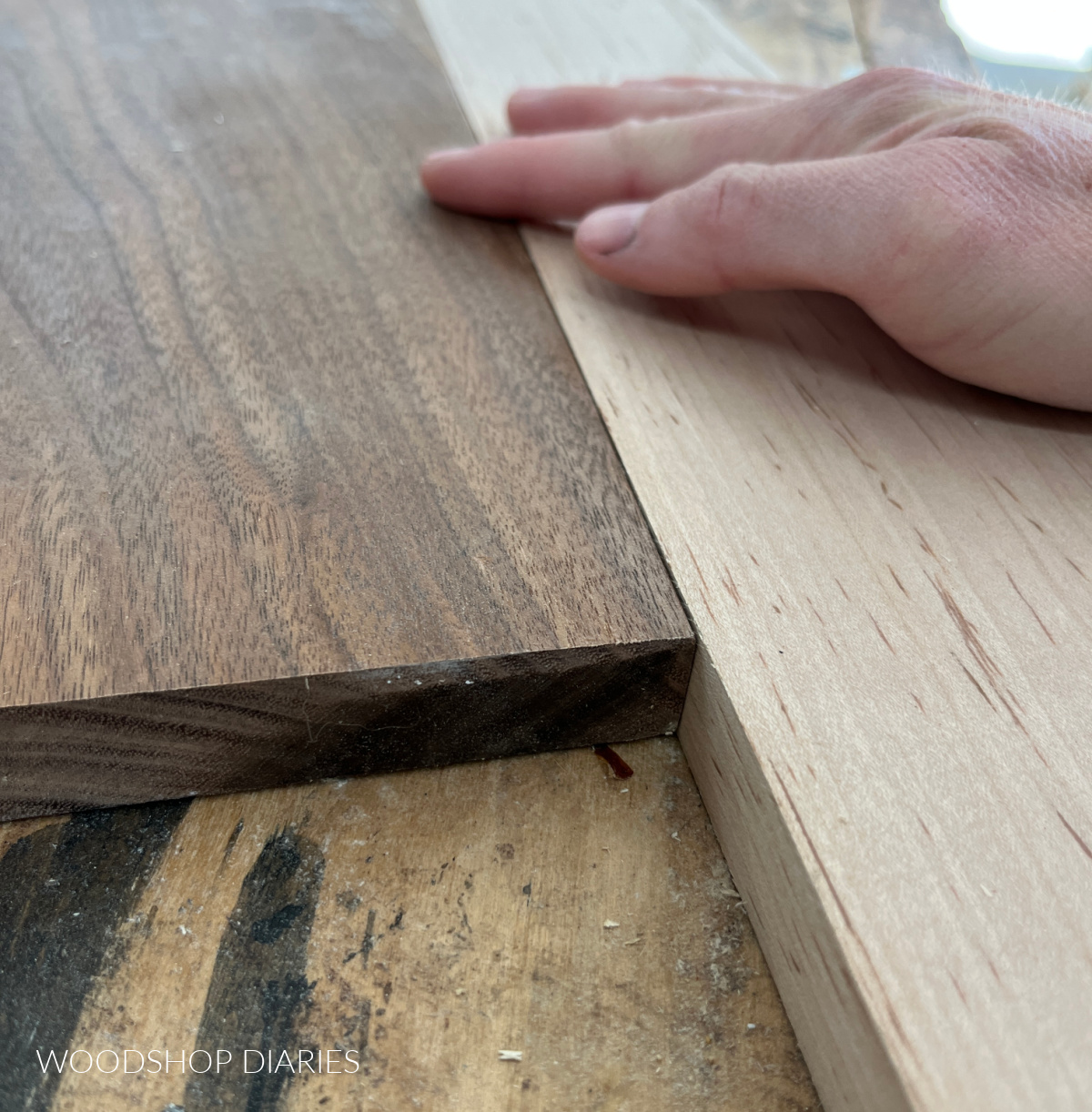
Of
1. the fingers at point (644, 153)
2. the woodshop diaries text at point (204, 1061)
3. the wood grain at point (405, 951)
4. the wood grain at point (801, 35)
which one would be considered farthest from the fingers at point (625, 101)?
the woodshop diaries text at point (204, 1061)

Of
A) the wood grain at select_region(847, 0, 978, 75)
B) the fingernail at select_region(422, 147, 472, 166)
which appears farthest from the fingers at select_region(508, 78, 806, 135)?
the wood grain at select_region(847, 0, 978, 75)

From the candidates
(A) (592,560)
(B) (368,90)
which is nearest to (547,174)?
(B) (368,90)

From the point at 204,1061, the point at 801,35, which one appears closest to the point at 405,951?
the point at 204,1061

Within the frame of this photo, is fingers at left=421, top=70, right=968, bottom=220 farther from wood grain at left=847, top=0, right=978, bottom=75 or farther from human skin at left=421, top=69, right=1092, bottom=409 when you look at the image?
wood grain at left=847, top=0, right=978, bottom=75

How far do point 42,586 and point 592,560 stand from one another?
0.89 feet

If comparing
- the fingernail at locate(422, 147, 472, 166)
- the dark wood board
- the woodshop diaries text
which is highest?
the fingernail at locate(422, 147, 472, 166)

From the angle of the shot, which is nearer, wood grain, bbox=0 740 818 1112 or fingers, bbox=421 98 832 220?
wood grain, bbox=0 740 818 1112

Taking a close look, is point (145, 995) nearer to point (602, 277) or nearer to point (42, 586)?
point (42, 586)

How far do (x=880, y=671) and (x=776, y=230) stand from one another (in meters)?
0.31

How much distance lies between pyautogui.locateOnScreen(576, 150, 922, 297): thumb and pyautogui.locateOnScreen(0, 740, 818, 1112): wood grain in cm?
34

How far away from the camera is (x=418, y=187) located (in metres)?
0.83

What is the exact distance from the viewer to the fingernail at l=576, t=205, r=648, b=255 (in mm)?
681

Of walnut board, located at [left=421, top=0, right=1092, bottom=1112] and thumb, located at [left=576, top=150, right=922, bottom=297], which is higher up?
thumb, located at [left=576, top=150, right=922, bottom=297]


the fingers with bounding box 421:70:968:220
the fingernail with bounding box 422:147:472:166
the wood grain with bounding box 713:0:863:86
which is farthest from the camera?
the wood grain with bounding box 713:0:863:86
